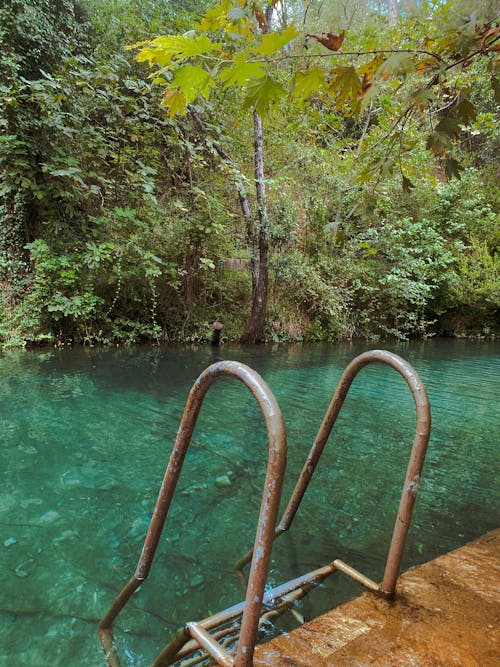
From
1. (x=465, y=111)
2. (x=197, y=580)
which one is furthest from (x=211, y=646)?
(x=465, y=111)

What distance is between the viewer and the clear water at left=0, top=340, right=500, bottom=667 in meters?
1.86

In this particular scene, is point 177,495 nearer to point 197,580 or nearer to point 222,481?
point 222,481

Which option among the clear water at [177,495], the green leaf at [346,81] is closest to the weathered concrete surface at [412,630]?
the clear water at [177,495]

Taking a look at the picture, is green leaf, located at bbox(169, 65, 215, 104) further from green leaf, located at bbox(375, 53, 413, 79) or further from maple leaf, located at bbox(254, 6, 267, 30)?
green leaf, located at bbox(375, 53, 413, 79)

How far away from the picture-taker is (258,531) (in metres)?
1.02

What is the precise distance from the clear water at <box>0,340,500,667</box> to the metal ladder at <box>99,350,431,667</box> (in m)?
0.22

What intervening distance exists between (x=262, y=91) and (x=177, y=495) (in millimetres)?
2579

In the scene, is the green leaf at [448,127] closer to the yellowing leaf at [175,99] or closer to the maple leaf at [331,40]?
the maple leaf at [331,40]

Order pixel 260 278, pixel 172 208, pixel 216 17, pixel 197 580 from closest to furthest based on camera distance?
1. pixel 216 17
2. pixel 197 580
3. pixel 172 208
4. pixel 260 278

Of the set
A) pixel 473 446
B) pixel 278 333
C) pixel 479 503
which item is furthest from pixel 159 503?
pixel 278 333

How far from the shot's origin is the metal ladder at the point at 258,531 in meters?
0.99

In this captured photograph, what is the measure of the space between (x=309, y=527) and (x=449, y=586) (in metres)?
1.11

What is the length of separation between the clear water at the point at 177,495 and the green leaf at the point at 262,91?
2.08m

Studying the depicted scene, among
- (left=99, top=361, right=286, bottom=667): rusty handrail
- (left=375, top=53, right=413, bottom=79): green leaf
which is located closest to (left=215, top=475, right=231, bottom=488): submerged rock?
(left=99, top=361, right=286, bottom=667): rusty handrail
